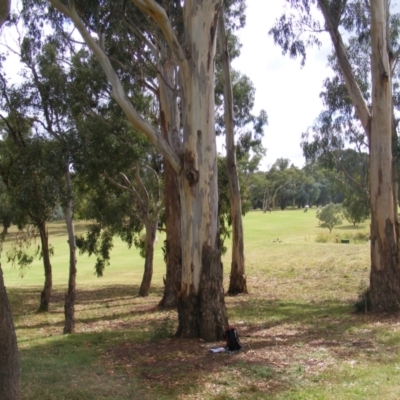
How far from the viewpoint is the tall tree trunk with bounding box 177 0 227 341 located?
28.1ft

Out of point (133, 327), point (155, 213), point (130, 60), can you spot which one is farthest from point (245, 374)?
point (155, 213)

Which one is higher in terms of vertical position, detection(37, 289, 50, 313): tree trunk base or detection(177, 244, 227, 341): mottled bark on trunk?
detection(177, 244, 227, 341): mottled bark on trunk

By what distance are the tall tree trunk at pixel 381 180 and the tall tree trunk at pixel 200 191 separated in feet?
14.4

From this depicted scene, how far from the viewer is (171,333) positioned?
9.33m

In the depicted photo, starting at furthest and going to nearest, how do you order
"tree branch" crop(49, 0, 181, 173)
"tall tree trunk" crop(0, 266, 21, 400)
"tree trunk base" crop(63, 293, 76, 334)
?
"tree trunk base" crop(63, 293, 76, 334) < "tree branch" crop(49, 0, 181, 173) < "tall tree trunk" crop(0, 266, 21, 400)

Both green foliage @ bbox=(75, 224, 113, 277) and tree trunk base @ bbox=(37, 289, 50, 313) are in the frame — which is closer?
tree trunk base @ bbox=(37, 289, 50, 313)

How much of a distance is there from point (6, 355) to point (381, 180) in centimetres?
916

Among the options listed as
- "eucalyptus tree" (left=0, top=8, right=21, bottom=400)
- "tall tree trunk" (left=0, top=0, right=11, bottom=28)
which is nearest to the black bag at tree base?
"eucalyptus tree" (left=0, top=8, right=21, bottom=400)

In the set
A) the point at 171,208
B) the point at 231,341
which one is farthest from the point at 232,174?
the point at 231,341

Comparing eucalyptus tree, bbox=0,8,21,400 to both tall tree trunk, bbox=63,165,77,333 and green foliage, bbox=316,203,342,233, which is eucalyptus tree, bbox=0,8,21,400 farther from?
green foliage, bbox=316,203,342,233

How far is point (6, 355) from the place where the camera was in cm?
420

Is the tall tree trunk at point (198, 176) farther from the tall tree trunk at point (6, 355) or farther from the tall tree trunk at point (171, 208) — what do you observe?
the tall tree trunk at point (171, 208)

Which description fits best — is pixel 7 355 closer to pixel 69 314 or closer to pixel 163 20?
pixel 163 20

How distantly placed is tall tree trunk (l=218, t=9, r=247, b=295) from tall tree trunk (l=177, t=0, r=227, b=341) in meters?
7.69
